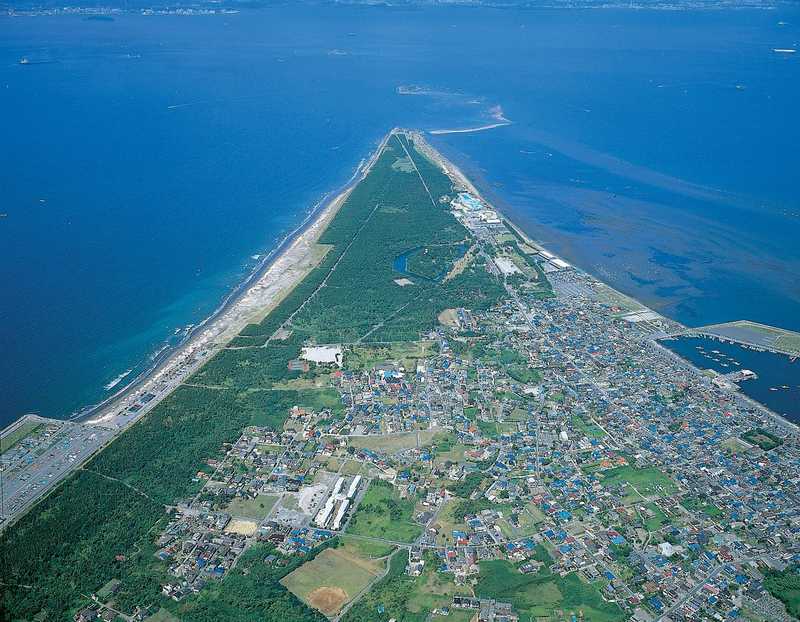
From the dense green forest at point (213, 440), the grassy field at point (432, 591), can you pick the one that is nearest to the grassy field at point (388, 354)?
the dense green forest at point (213, 440)

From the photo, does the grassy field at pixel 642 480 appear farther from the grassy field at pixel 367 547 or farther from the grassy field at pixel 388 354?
the grassy field at pixel 388 354

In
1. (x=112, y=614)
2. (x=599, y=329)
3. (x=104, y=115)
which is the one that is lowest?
(x=112, y=614)

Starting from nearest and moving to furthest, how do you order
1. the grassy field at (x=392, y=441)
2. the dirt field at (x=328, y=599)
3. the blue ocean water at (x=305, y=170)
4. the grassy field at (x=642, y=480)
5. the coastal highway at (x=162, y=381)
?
1. the dirt field at (x=328, y=599)
2. the coastal highway at (x=162, y=381)
3. the grassy field at (x=642, y=480)
4. the grassy field at (x=392, y=441)
5. the blue ocean water at (x=305, y=170)

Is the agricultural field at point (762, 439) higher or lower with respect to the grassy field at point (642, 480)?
higher

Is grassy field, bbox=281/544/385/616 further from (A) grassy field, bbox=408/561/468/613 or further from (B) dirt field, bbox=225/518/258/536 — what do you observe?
(B) dirt field, bbox=225/518/258/536

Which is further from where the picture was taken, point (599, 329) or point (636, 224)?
point (636, 224)

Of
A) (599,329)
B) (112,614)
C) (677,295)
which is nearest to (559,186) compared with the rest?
(677,295)

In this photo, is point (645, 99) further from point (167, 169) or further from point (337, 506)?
point (337, 506)

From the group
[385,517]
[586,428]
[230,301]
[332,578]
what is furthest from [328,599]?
[230,301]
